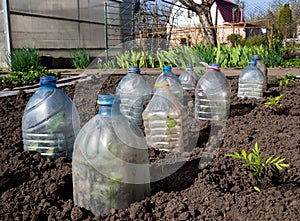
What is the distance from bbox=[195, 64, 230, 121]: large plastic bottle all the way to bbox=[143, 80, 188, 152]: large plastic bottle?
29.5 inches

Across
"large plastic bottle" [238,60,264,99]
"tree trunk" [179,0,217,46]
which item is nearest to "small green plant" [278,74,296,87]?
"large plastic bottle" [238,60,264,99]

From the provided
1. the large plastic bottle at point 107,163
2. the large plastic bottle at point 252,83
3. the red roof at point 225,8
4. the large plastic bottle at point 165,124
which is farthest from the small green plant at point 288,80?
the red roof at point 225,8

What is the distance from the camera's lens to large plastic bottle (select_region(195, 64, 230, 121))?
284 cm

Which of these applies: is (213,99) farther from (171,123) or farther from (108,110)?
(108,110)

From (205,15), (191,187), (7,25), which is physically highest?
(205,15)

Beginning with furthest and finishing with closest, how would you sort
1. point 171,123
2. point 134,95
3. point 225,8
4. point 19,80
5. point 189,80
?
point 225,8
point 19,80
point 189,80
point 134,95
point 171,123

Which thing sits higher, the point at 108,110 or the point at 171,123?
the point at 108,110

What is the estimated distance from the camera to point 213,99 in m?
2.85

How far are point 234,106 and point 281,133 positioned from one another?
105cm

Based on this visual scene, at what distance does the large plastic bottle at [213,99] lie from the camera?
9.32 ft

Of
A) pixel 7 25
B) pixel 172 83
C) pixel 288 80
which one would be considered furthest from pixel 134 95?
pixel 7 25

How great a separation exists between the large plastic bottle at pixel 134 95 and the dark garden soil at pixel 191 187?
0.60m

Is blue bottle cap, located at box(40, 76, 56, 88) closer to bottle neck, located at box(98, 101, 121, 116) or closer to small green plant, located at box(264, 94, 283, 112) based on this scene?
bottle neck, located at box(98, 101, 121, 116)

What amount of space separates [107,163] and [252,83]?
2.83m
